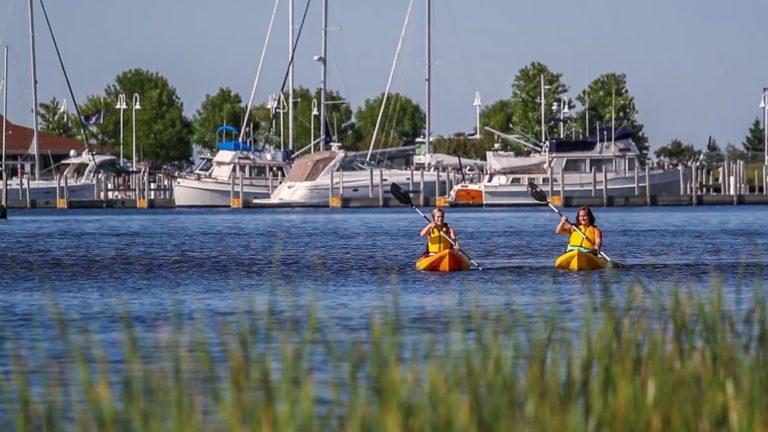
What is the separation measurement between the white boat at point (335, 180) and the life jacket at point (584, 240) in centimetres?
4699

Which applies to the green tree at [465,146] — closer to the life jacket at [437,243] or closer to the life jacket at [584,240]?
the life jacket at [437,243]

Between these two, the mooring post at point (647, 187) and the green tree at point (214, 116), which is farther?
the green tree at point (214, 116)

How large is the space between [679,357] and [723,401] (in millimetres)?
1958

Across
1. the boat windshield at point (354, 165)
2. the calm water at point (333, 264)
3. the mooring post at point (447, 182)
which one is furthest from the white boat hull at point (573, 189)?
the calm water at point (333, 264)

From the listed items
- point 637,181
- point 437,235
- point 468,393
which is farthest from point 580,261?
point 637,181

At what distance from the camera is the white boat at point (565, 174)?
266 ft

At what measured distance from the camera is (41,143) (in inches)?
5084

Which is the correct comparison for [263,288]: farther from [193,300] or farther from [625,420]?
[625,420]

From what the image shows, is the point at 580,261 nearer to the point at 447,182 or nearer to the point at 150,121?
the point at 447,182

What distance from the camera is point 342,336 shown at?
20.1m

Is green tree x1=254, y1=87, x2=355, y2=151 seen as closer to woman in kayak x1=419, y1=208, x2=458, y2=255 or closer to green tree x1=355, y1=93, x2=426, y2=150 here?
green tree x1=355, y1=93, x2=426, y2=150

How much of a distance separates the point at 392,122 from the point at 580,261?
148642mm

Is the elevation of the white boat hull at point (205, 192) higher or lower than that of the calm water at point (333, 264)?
higher

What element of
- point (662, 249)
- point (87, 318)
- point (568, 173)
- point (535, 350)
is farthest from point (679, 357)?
point (568, 173)
